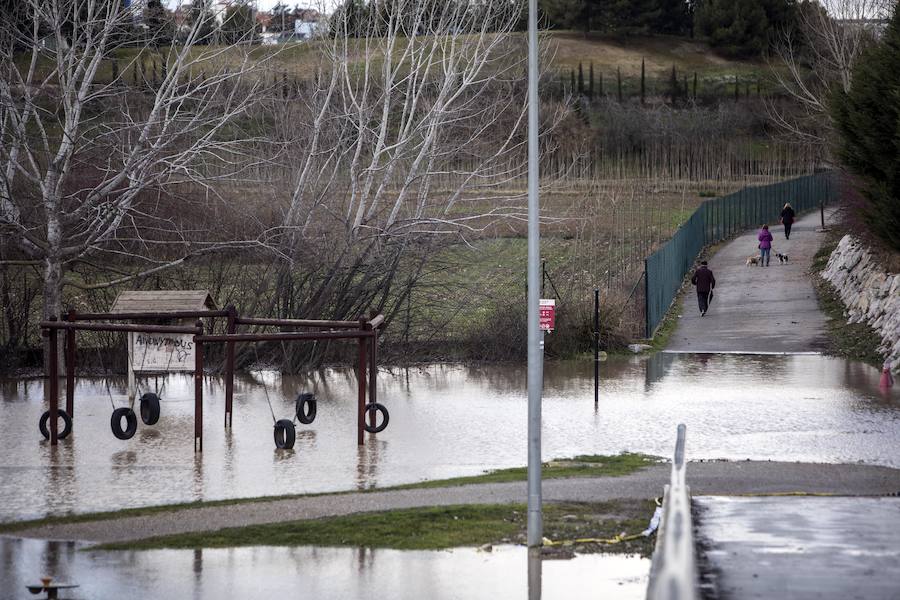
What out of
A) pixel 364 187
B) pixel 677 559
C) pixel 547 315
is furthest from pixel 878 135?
pixel 677 559

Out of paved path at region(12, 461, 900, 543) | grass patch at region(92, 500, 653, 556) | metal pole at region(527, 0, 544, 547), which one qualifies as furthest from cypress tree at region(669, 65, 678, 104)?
metal pole at region(527, 0, 544, 547)

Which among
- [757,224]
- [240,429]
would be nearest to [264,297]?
[240,429]

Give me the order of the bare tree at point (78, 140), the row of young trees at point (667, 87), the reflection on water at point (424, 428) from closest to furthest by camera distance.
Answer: the reflection on water at point (424, 428), the bare tree at point (78, 140), the row of young trees at point (667, 87)

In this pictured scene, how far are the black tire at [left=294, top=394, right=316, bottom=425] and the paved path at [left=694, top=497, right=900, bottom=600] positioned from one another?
7.15 metres

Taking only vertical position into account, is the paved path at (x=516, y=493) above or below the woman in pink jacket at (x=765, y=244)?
below

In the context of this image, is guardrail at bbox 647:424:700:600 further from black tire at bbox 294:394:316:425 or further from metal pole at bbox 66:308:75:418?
metal pole at bbox 66:308:75:418

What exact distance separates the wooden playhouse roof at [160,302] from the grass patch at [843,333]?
14320 millimetres

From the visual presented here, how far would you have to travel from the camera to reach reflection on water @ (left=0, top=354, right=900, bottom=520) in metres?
14.5

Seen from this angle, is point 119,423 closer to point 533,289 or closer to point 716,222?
point 533,289

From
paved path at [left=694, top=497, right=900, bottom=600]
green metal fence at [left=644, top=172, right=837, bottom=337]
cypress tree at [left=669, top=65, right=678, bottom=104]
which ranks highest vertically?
cypress tree at [left=669, top=65, right=678, bottom=104]

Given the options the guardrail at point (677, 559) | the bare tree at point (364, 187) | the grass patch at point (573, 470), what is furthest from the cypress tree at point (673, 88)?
the guardrail at point (677, 559)

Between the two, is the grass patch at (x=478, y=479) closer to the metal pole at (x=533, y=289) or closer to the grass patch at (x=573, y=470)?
the grass patch at (x=573, y=470)

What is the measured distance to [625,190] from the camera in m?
53.3

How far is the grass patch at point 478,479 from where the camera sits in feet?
40.6
